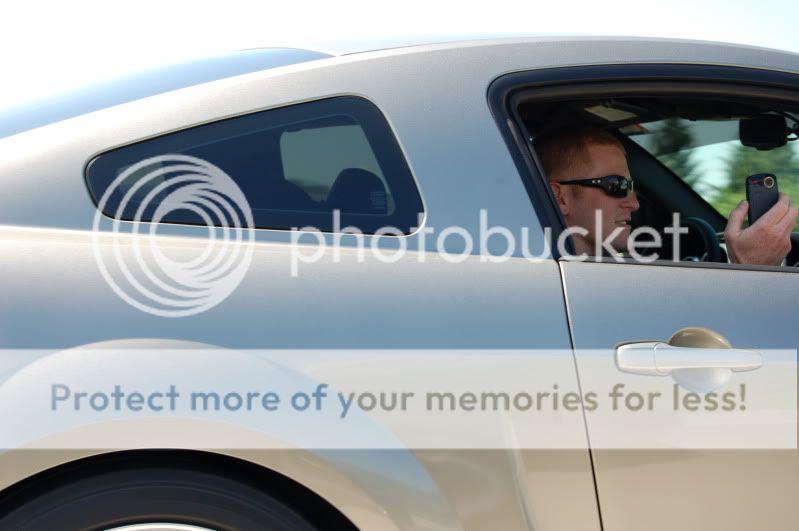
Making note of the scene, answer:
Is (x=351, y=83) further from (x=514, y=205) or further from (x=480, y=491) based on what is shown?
(x=480, y=491)

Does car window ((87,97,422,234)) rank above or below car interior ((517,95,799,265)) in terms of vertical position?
below

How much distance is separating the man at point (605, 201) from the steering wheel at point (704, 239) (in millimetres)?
342

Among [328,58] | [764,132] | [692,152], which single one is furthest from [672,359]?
[692,152]

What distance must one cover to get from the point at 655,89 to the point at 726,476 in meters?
0.77

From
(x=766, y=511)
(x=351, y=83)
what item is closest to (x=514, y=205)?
(x=351, y=83)

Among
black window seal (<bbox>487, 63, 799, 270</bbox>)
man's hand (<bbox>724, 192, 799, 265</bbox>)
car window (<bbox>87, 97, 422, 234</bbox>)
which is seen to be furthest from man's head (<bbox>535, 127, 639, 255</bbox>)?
car window (<bbox>87, 97, 422, 234</bbox>)

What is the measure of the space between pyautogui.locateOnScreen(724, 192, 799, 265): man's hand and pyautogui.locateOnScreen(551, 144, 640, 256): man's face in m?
0.24

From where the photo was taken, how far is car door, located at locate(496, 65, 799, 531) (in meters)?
1.64

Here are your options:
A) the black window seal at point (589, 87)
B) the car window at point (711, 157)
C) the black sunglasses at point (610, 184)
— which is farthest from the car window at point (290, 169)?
the car window at point (711, 157)

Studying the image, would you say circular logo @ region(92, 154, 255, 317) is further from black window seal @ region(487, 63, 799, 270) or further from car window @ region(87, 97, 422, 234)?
black window seal @ region(487, 63, 799, 270)

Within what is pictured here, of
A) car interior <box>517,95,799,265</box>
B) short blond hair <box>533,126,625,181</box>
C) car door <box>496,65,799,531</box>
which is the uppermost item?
car interior <box>517,95,799,265</box>

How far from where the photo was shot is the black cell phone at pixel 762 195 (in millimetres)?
2188

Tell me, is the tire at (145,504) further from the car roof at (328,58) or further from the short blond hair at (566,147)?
the short blond hair at (566,147)

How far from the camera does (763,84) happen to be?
6.33 feet
